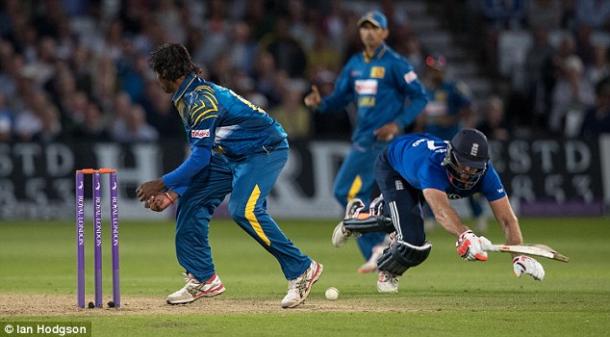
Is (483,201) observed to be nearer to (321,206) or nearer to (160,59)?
(321,206)

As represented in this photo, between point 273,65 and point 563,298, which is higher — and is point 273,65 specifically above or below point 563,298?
above

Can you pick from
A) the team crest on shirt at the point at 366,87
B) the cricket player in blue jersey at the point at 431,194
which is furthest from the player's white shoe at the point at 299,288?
the team crest on shirt at the point at 366,87

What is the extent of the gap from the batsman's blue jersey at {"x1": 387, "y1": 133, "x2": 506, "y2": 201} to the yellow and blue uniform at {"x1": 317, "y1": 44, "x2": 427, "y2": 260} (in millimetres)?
2193

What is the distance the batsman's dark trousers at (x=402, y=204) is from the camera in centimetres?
1125

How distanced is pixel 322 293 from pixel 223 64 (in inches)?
382

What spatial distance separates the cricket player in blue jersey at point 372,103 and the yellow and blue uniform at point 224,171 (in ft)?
9.33

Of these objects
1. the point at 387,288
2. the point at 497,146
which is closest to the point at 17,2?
the point at 497,146

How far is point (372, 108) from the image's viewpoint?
1383cm

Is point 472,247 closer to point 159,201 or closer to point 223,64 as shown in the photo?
point 159,201

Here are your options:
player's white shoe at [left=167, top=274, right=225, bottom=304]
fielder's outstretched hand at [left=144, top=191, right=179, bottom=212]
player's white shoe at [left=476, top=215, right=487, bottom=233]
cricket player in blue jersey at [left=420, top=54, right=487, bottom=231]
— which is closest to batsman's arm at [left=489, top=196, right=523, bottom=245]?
player's white shoe at [left=167, top=274, right=225, bottom=304]

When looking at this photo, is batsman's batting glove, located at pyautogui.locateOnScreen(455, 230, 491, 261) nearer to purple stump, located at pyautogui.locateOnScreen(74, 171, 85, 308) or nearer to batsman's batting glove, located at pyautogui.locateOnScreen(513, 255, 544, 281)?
batsman's batting glove, located at pyautogui.locateOnScreen(513, 255, 544, 281)

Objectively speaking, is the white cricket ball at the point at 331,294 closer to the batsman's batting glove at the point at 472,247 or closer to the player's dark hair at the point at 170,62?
the batsman's batting glove at the point at 472,247

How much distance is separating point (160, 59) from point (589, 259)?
684 centimetres

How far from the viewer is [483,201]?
2038 centimetres
